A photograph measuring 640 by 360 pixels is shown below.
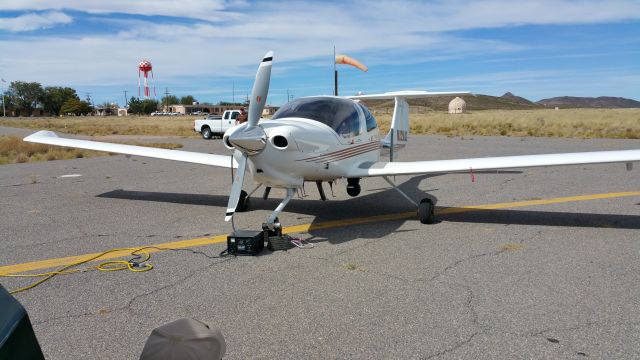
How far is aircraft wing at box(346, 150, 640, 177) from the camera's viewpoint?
7195 millimetres

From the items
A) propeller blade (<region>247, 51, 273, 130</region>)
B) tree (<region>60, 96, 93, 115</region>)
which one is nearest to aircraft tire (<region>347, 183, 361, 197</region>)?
propeller blade (<region>247, 51, 273, 130</region>)

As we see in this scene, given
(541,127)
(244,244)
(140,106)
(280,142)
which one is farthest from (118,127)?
(140,106)

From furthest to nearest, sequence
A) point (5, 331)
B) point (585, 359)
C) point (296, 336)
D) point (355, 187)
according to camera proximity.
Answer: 1. point (355, 187)
2. point (296, 336)
3. point (585, 359)
4. point (5, 331)

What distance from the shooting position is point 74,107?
484ft

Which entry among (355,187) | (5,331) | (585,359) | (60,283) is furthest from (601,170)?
(5,331)

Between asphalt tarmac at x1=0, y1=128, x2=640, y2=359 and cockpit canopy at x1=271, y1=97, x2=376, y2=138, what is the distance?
158cm

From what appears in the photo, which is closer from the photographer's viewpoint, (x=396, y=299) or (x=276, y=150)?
(x=396, y=299)

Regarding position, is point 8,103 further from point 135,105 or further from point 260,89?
point 260,89

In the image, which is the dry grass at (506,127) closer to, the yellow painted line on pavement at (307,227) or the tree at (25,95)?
the yellow painted line on pavement at (307,227)

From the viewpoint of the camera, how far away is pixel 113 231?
7.41 m

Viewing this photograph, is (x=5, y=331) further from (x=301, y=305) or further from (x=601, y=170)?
(x=601, y=170)

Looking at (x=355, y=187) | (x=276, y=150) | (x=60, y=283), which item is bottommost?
(x=60, y=283)

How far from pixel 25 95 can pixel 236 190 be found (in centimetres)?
16948

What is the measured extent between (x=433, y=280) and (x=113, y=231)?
16.2 ft
